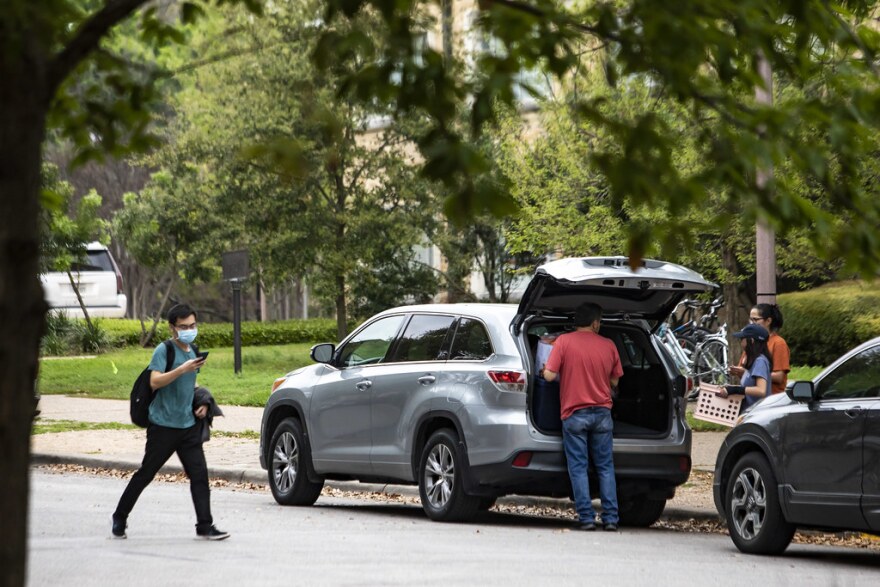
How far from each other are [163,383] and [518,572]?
312 centimetres

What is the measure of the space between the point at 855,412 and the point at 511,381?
9.40 ft

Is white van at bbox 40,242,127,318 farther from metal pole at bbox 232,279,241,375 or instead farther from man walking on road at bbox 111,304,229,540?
man walking on road at bbox 111,304,229,540

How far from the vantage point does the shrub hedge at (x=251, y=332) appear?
40.5 m

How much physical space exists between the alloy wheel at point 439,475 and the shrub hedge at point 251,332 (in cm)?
2812

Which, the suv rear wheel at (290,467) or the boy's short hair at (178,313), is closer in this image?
the boy's short hair at (178,313)

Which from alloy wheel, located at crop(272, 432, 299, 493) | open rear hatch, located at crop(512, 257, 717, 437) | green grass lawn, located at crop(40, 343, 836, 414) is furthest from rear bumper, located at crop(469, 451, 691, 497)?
green grass lawn, located at crop(40, 343, 836, 414)

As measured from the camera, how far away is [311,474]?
46.1ft

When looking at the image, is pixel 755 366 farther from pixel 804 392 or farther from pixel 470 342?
pixel 804 392

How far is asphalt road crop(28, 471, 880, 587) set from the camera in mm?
9336

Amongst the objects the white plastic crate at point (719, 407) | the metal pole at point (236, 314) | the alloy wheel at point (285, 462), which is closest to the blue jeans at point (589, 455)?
the white plastic crate at point (719, 407)

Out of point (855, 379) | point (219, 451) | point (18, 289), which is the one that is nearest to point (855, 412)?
point (855, 379)

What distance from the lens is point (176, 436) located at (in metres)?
11.4

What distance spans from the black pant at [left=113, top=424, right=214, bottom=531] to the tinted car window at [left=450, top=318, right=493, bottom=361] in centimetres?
227

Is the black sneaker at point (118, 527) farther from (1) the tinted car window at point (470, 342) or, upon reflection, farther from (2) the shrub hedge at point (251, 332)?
(2) the shrub hedge at point (251, 332)
